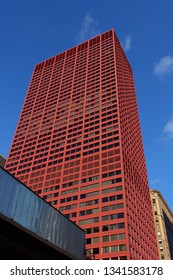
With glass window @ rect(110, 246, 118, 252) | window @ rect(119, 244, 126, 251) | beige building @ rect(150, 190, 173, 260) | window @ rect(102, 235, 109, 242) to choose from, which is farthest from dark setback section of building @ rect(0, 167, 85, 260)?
beige building @ rect(150, 190, 173, 260)

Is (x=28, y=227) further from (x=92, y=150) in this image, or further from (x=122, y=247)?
(x=92, y=150)

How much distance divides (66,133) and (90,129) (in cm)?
1028

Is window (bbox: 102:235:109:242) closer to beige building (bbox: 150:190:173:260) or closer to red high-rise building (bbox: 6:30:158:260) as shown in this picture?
red high-rise building (bbox: 6:30:158:260)

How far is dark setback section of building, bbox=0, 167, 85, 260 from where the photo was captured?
17.7 metres

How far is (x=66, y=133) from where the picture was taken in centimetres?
10544

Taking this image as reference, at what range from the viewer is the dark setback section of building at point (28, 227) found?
17.7m

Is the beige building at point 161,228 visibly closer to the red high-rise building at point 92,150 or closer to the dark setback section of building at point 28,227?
the red high-rise building at point 92,150

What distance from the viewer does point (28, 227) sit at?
1866cm

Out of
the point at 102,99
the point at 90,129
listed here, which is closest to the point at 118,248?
the point at 90,129

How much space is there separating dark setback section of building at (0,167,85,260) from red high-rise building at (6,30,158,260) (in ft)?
158

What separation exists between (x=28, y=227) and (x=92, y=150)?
244 feet

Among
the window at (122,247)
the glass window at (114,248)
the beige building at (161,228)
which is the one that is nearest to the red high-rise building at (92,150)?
the window at (122,247)

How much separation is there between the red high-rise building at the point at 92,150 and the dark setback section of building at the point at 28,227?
48.2 meters

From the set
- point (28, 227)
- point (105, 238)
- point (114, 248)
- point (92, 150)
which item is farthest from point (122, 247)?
point (28, 227)
